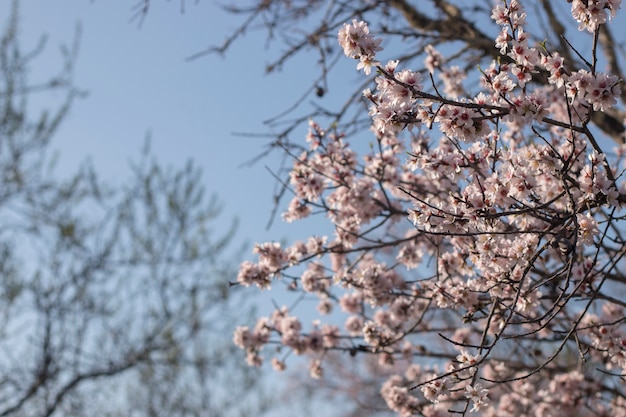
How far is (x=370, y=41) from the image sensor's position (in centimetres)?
214

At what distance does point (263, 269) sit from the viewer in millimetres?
3666

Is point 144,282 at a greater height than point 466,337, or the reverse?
point 144,282

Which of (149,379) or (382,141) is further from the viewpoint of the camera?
(149,379)

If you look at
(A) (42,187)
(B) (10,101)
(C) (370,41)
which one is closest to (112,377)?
(A) (42,187)

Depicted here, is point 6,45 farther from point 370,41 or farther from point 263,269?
point 370,41

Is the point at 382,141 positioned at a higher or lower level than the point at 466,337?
higher

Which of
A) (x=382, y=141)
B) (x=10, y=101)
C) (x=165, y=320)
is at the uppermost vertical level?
(x=10, y=101)

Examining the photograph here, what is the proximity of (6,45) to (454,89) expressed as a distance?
287 inches

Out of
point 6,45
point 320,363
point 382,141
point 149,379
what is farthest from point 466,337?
point 6,45

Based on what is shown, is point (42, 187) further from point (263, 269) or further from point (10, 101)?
point (263, 269)

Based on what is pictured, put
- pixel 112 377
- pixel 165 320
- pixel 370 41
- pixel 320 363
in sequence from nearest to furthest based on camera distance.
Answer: pixel 370 41
pixel 320 363
pixel 112 377
pixel 165 320

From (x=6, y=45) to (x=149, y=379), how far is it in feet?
18.3

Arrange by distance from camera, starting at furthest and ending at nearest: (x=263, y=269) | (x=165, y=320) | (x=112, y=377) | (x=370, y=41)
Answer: (x=165, y=320) < (x=112, y=377) < (x=263, y=269) < (x=370, y=41)

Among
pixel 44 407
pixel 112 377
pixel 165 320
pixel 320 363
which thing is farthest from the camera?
pixel 165 320
